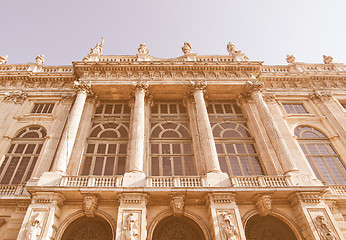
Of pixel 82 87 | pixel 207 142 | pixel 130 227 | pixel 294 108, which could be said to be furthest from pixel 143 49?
pixel 130 227

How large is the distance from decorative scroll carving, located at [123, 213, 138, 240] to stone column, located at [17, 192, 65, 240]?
380 cm

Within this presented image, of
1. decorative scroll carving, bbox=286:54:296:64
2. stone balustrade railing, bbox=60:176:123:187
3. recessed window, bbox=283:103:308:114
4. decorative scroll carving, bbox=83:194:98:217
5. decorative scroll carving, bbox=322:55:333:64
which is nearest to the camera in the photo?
decorative scroll carving, bbox=83:194:98:217

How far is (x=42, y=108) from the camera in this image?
2053cm

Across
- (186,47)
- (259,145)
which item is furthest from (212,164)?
(186,47)

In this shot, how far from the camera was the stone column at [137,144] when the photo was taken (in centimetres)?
1371

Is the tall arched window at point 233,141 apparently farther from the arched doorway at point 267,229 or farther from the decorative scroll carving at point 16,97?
the decorative scroll carving at point 16,97

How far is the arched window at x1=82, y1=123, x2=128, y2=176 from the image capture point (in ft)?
53.6

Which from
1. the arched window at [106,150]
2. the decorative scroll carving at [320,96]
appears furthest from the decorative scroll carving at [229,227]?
the decorative scroll carving at [320,96]

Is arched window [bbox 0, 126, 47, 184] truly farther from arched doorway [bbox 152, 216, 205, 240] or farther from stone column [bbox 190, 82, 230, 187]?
stone column [bbox 190, 82, 230, 187]

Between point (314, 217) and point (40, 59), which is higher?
point (40, 59)

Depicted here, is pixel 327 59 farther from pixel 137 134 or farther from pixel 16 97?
pixel 16 97

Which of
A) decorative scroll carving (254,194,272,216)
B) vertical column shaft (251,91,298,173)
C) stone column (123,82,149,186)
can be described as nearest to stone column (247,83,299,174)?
vertical column shaft (251,91,298,173)

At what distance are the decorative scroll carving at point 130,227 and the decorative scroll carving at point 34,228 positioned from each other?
4.21m

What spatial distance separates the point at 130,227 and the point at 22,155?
35.9ft
